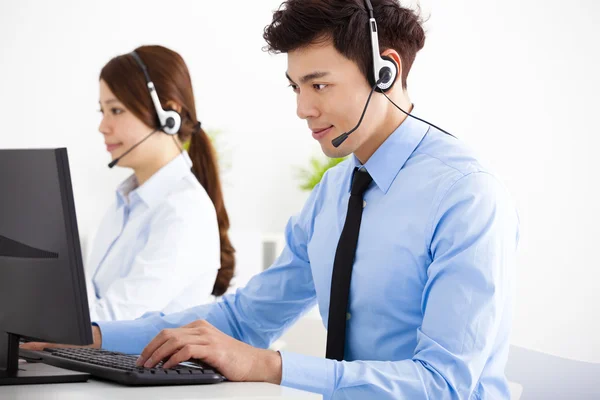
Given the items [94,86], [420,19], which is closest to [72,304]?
[420,19]

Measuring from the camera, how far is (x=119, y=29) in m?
4.03

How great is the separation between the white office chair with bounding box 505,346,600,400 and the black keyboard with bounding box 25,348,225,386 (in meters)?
0.70

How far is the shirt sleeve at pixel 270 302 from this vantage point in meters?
1.56

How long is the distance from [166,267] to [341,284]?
2.89 feet

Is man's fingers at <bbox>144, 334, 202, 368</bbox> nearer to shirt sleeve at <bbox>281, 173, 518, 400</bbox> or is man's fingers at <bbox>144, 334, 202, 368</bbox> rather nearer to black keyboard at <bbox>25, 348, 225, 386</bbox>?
black keyboard at <bbox>25, 348, 225, 386</bbox>

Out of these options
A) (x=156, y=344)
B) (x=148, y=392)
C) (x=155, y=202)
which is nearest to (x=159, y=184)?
(x=155, y=202)

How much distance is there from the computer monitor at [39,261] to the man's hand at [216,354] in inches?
4.6

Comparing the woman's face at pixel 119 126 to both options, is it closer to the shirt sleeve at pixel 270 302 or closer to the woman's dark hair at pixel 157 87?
the woman's dark hair at pixel 157 87

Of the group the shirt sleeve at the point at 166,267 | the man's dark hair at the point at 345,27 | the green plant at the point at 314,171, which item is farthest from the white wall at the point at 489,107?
the man's dark hair at the point at 345,27

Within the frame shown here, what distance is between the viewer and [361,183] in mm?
1478

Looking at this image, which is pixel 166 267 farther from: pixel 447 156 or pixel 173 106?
pixel 447 156

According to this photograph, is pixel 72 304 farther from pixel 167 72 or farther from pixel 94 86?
pixel 94 86

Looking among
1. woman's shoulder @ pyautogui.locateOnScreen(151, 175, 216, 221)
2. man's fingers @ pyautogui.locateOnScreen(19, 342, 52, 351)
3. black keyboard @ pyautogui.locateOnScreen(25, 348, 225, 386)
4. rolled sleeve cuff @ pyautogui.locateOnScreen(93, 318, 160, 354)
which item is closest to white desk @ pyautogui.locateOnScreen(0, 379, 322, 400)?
black keyboard @ pyautogui.locateOnScreen(25, 348, 225, 386)

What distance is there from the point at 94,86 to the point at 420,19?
108 inches
